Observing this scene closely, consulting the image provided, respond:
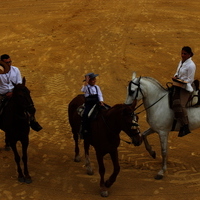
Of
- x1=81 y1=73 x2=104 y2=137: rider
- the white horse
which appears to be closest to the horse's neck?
the white horse

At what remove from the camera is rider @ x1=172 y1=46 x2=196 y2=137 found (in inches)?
363

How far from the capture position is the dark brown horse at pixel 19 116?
8.42 metres

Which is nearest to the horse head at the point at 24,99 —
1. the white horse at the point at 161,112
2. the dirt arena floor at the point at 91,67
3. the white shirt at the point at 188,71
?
the dirt arena floor at the point at 91,67

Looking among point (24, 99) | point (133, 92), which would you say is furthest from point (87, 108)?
point (24, 99)

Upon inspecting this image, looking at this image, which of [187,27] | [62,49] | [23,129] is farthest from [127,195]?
[187,27]

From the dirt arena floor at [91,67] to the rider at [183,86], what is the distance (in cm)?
157

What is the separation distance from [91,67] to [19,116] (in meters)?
10.7

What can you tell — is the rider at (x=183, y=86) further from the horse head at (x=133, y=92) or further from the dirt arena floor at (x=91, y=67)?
the dirt arena floor at (x=91, y=67)

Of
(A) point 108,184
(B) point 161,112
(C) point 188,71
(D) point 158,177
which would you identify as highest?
(C) point 188,71

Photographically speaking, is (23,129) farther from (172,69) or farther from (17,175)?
(172,69)

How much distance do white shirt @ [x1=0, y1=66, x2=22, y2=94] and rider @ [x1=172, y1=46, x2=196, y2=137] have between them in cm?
408

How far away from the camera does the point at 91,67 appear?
1917 centimetres

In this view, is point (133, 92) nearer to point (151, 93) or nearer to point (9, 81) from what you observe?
point (151, 93)

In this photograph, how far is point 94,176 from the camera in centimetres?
949
